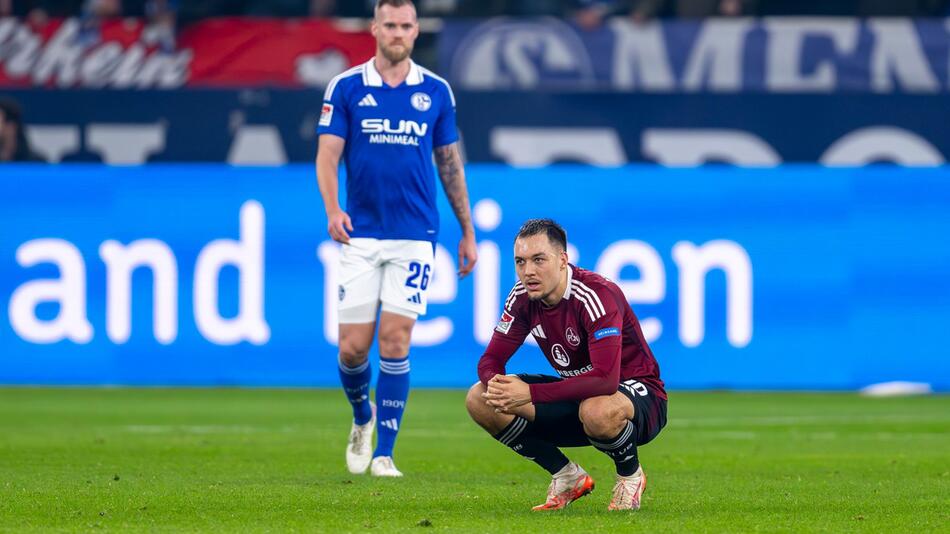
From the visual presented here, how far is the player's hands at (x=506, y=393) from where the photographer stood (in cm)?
633

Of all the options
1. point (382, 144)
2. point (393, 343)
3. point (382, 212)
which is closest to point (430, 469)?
point (393, 343)

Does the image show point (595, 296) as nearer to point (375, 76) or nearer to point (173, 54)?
point (375, 76)

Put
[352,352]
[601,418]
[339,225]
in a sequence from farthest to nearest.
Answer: [352,352] → [339,225] → [601,418]

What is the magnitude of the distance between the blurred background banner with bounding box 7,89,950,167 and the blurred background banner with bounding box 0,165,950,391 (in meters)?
0.98

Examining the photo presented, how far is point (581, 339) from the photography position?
21.2 ft

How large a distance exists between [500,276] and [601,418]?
24.6ft

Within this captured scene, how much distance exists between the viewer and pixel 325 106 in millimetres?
8148

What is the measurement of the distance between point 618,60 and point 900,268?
3.73 metres

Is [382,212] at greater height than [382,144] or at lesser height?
lesser

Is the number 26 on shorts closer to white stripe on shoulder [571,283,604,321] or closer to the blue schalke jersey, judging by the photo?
the blue schalke jersey

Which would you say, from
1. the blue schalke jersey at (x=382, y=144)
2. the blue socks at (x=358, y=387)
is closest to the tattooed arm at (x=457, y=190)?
the blue schalke jersey at (x=382, y=144)

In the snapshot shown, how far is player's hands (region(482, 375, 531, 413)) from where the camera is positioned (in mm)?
6328

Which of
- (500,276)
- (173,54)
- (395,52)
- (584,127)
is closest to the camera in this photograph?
(395,52)

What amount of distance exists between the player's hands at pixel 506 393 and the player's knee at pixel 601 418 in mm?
221
